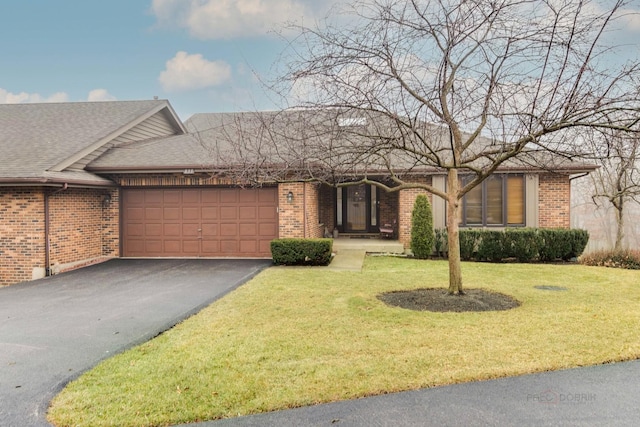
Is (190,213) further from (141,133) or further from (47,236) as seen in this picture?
(141,133)

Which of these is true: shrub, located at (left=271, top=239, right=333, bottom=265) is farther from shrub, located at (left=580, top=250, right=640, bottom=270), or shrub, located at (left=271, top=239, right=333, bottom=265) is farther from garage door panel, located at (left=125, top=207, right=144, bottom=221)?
shrub, located at (left=580, top=250, right=640, bottom=270)

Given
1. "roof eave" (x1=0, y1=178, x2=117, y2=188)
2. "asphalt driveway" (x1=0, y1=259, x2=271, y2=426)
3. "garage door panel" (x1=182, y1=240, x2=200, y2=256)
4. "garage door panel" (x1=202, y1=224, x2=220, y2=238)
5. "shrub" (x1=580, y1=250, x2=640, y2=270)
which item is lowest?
"asphalt driveway" (x1=0, y1=259, x2=271, y2=426)

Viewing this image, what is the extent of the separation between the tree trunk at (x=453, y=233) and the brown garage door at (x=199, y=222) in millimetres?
6707

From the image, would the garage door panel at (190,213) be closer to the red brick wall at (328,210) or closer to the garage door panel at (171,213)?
the garage door panel at (171,213)

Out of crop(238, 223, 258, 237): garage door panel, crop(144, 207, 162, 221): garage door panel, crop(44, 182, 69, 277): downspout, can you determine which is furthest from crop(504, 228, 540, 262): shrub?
crop(44, 182, 69, 277): downspout

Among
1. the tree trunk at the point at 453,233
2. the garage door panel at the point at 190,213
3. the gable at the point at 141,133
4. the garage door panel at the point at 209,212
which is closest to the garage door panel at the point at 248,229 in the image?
the garage door panel at the point at 209,212

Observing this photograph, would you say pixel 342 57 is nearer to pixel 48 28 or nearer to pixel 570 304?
pixel 570 304

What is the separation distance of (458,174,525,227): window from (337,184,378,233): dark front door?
159 inches

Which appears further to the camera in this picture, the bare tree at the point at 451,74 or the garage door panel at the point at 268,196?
the garage door panel at the point at 268,196

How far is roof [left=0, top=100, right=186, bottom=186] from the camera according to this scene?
35.6ft

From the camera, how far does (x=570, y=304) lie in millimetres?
7121

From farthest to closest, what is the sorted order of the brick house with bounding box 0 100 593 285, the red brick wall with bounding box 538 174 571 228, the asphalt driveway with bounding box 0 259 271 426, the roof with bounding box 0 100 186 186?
the red brick wall with bounding box 538 174 571 228, the brick house with bounding box 0 100 593 285, the roof with bounding box 0 100 186 186, the asphalt driveway with bounding box 0 259 271 426

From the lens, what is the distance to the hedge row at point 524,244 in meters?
12.3

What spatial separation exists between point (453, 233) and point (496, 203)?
24.5 ft
